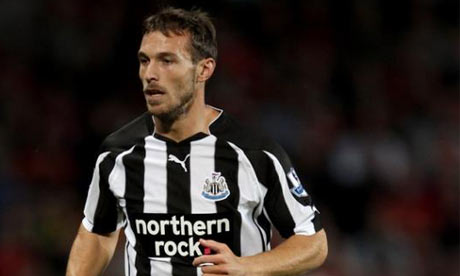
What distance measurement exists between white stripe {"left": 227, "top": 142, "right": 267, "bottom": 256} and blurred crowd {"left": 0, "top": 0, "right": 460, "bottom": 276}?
3520mm

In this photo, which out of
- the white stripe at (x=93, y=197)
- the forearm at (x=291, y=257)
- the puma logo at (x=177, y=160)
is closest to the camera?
the forearm at (x=291, y=257)

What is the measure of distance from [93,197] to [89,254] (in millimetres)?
226

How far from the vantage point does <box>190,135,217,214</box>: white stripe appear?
3881mm

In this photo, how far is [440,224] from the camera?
27.7 feet

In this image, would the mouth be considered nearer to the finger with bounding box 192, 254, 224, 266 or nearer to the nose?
the nose

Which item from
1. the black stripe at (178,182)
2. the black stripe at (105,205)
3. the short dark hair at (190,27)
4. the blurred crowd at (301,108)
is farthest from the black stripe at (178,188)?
the blurred crowd at (301,108)

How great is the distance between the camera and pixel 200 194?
3.89m

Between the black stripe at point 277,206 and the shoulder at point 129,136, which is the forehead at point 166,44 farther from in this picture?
the black stripe at point 277,206

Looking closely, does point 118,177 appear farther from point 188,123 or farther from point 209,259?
point 209,259

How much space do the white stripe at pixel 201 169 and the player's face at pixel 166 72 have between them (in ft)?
0.62

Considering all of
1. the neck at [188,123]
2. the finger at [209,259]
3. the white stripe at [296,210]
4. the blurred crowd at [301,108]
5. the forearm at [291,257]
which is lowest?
the blurred crowd at [301,108]

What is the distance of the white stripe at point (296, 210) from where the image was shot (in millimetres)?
3863

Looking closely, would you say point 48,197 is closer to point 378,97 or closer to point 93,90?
point 93,90

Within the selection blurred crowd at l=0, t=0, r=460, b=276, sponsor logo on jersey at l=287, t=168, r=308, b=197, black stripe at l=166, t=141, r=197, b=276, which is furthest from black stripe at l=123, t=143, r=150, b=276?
blurred crowd at l=0, t=0, r=460, b=276
